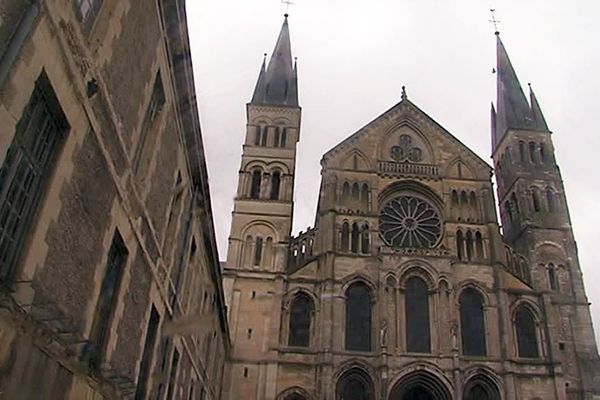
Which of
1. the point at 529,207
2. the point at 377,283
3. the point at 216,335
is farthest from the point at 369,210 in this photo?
the point at 216,335

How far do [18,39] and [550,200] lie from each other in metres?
34.0

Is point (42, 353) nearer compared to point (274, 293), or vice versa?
point (42, 353)

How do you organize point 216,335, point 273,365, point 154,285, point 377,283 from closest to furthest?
point 154,285
point 216,335
point 273,365
point 377,283

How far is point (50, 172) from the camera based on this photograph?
7.09 m

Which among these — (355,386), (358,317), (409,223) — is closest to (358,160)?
(409,223)

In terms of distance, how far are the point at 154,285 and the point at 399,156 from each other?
83.2ft

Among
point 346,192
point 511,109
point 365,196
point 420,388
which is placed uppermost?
point 511,109

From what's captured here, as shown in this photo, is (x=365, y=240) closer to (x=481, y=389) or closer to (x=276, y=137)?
(x=276, y=137)

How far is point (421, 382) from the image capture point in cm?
2916

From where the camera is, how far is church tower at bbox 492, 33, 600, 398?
30.3 m

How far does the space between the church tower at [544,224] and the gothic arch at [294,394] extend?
39.8ft

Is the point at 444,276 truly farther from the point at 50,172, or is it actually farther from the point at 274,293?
the point at 50,172

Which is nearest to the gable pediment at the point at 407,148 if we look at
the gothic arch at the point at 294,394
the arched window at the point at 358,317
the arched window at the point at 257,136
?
the arched window at the point at 257,136

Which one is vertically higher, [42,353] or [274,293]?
[274,293]
